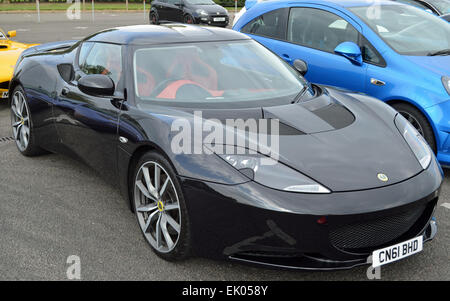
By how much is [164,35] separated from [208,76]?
0.58 metres

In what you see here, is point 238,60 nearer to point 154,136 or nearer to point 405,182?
point 154,136

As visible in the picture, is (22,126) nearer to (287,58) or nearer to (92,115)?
(92,115)

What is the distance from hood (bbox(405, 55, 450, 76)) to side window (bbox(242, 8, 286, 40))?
1.67 metres

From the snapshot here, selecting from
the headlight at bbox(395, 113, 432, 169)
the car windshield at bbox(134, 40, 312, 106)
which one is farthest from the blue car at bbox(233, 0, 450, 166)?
the car windshield at bbox(134, 40, 312, 106)

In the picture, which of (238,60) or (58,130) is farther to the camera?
(58,130)

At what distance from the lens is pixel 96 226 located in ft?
12.8

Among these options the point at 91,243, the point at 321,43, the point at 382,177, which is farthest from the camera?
the point at 321,43

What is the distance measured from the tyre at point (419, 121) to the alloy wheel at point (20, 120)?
11.5 feet

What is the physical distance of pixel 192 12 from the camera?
18.7m

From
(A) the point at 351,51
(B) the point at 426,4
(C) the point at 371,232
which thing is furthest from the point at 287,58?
(B) the point at 426,4

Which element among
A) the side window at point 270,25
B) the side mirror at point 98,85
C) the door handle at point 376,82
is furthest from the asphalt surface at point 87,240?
the side window at point 270,25

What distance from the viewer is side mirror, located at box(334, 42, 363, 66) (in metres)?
5.30
